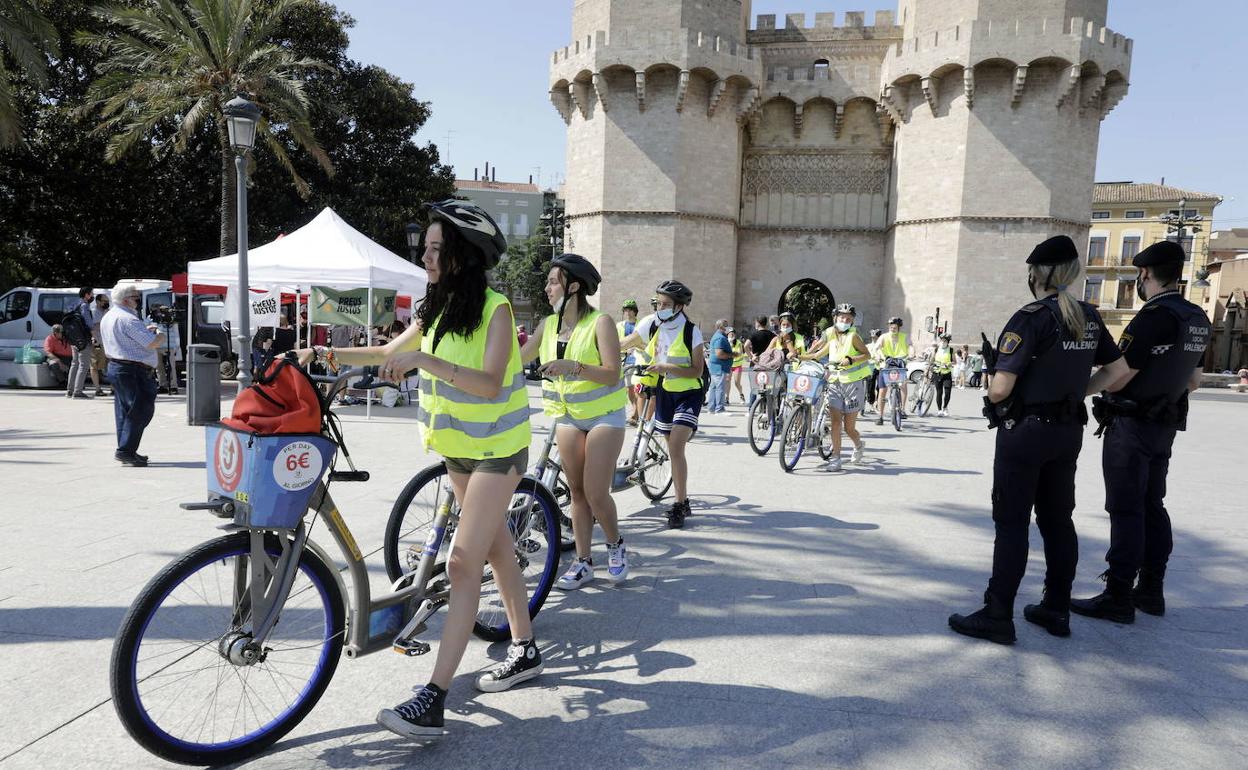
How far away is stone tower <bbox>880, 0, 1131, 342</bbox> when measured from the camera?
90.2 feet

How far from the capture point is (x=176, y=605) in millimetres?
2309

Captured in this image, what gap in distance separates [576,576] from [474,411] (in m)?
1.79

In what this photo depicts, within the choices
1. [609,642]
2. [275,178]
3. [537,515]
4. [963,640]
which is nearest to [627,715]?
[609,642]

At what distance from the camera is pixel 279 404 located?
2332 mm

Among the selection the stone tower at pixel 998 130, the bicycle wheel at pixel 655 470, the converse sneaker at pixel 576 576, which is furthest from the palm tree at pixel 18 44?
the stone tower at pixel 998 130

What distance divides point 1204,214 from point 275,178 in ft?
191

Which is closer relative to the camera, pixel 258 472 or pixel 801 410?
pixel 258 472

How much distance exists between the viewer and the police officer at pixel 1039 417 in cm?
348

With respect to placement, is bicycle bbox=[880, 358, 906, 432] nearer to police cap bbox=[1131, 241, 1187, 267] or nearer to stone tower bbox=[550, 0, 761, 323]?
police cap bbox=[1131, 241, 1187, 267]

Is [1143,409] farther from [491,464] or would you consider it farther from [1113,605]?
[491,464]

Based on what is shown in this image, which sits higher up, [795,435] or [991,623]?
[795,435]

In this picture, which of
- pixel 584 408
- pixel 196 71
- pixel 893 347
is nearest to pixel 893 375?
pixel 893 347

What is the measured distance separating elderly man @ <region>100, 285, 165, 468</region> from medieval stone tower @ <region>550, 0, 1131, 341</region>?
2410 centimetres

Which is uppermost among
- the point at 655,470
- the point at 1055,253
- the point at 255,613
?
the point at 1055,253
